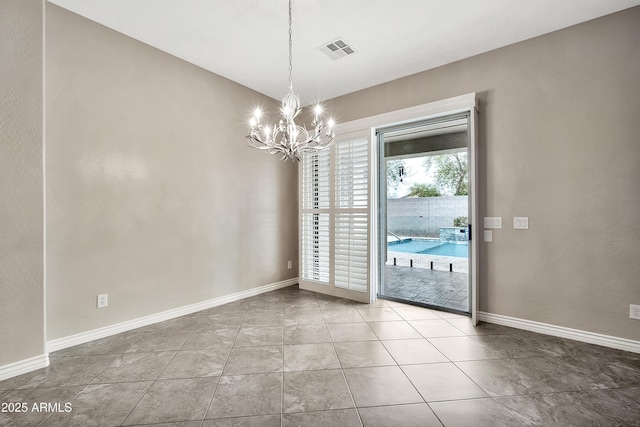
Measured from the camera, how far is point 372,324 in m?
3.02

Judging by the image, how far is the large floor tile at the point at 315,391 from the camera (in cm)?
172

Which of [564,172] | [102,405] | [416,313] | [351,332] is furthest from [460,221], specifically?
[102,405]

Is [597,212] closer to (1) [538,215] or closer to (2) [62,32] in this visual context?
(1) [538,215]

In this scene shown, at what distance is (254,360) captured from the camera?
2.27 meters

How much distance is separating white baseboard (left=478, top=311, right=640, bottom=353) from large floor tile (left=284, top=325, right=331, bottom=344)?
178 cm

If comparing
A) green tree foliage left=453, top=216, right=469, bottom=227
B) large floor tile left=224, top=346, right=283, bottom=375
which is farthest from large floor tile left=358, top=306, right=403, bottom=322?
green tree foliage left=453, top=216, right=469, bottom=227

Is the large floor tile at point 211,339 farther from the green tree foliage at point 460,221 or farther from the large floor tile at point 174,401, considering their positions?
the green tree foliage at point 460,221

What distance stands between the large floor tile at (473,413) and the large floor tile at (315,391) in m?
0.55

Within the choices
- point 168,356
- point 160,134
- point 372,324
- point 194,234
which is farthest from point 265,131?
point 372,324

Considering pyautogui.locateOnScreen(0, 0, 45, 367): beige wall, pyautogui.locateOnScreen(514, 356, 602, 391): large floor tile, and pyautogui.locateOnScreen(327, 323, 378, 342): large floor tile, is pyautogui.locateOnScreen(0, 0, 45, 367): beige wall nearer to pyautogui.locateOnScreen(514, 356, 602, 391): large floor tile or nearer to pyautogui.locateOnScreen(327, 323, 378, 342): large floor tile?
pyautogui.locateOnScreen(327, 323, 378, 342): large floor tile

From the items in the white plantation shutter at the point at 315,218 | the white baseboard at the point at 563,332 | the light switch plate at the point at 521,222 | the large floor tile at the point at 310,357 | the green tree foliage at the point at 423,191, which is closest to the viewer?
the large floor tile at the point at 310,357

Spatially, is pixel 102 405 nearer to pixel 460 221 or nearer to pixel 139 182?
pixel 139 182

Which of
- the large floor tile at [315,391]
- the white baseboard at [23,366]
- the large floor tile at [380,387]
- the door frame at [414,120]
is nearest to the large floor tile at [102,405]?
the white baseboard at [23,366]

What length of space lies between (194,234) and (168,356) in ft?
4.75
